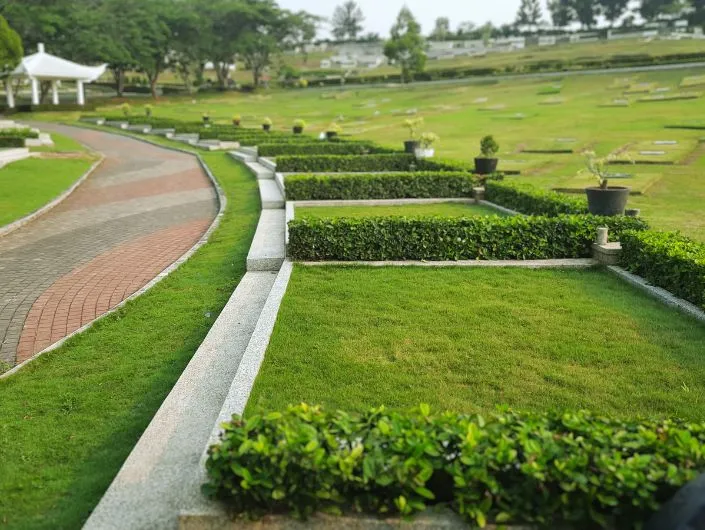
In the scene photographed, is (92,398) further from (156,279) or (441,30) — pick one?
(441,30)

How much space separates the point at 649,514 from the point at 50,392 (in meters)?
4.37

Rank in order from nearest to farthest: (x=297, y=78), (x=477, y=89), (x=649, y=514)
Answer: (x=649, y=514)
(x=477, y=89)
(x=297, y=78)

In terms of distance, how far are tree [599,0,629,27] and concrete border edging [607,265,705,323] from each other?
9970 centimetres

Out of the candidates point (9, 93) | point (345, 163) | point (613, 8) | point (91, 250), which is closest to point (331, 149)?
point (345, 163)

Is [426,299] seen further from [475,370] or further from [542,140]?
[542,140]

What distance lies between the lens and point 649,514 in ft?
9.05

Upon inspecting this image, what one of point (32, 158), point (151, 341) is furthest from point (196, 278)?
point (32, 158)

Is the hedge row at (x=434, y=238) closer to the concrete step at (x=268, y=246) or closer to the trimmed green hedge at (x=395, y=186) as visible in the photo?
the concrete step at (x=268, y=246)

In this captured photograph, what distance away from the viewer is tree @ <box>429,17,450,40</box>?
10599cm

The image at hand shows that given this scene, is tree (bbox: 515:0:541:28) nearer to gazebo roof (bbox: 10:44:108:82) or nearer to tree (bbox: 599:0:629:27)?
tree (bbox: 599:0:629:27)

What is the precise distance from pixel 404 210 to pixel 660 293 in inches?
258

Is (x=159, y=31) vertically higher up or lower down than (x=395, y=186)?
higher up

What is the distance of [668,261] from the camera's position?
6648mm

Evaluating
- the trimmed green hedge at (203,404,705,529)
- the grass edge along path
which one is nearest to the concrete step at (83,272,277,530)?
the grass edge along path
